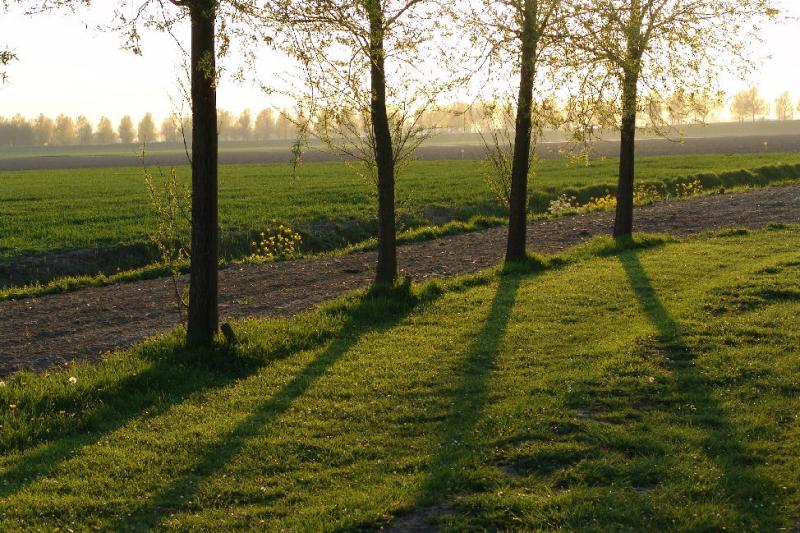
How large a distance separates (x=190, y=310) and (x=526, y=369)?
4.39 metres

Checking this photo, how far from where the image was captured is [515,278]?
15906 millimetres

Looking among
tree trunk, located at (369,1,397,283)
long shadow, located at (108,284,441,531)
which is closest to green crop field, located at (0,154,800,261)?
tree trunk, located at (369,1,397,283)

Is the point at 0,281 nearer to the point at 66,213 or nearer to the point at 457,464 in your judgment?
the point at 66,213

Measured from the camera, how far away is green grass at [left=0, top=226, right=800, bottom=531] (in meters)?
6.28

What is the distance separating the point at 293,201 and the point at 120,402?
81.3 ft

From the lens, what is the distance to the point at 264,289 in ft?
52.1

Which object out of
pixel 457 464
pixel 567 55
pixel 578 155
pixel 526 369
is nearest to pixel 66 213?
pixel 578 155

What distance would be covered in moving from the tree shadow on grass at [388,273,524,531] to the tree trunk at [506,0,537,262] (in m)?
4.15

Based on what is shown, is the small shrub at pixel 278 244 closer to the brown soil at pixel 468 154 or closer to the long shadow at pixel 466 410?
the long shadow at pixel 466 410

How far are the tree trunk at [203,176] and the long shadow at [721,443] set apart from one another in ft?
19.1

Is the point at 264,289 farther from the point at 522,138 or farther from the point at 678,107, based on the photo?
the point at 678,107

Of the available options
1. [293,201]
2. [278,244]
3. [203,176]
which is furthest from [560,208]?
[203,176]

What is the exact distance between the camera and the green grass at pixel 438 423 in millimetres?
6281

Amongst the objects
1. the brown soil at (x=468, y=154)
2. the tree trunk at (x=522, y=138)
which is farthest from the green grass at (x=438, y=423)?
the brown soil at (x=468, y=154)
